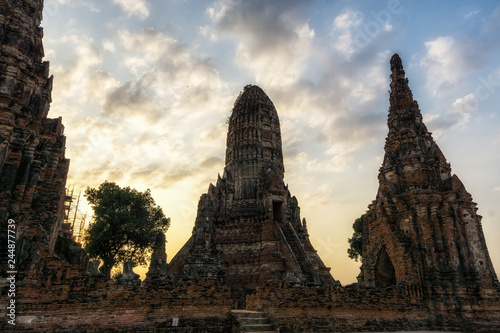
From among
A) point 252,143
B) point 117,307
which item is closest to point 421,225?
point 117,307

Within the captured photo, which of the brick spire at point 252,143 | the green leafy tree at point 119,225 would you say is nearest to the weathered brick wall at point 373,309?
the brick spire at point 252,143

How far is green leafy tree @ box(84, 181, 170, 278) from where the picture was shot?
25.3 metres

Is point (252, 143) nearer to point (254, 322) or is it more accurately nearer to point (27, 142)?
point (27, 142)

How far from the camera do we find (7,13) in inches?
539

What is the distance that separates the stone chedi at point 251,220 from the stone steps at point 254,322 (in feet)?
15.2

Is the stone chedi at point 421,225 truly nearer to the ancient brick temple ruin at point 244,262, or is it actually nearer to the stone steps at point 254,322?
the ancient brick temple ruin at point 244,262

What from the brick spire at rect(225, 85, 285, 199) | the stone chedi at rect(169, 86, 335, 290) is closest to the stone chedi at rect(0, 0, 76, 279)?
the stone chedi at rect(169, 86, 335, 290)

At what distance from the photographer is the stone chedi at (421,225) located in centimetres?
1415

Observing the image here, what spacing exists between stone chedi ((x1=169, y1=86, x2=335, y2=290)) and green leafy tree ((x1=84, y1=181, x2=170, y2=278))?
203 inches

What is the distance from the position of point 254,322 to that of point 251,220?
12.9 metres

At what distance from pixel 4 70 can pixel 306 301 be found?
14703mm

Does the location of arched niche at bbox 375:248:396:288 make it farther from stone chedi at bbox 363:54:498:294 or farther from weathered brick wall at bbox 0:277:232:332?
weathered brick wall at bbox 0:277:232:332

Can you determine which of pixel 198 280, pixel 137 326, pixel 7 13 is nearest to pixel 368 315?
pixel 198 280

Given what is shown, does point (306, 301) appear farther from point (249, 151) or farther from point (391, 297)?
point (249, 151)
